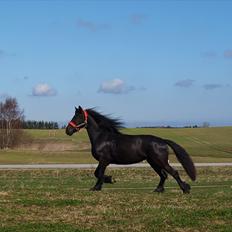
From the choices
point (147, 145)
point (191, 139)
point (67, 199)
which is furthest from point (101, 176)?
point (191, 139)

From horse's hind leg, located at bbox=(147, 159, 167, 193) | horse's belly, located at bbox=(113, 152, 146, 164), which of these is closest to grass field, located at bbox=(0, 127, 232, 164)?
horse's belly, located at bbox=(113, 152, 146, 164)

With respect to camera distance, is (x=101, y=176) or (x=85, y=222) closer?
(x=85, y=222)

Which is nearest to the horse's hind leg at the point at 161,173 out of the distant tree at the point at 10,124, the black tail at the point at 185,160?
the black tail at the point at 185,160

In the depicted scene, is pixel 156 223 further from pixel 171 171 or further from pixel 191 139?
pixel 191 139

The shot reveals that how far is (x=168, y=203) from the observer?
1179cm

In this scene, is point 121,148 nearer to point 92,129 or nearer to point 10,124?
point 92,129

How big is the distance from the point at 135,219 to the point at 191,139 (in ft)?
291

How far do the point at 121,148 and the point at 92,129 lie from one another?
112 cm

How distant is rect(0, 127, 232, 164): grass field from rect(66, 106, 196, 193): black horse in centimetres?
3946

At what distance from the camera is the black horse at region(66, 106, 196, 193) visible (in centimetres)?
1468

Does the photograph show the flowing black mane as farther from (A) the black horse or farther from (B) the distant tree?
(B) the distant tree

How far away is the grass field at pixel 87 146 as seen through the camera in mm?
60688

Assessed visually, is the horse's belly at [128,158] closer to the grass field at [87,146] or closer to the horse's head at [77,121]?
the horse's head at [77,121]

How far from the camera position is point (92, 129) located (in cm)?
1549
